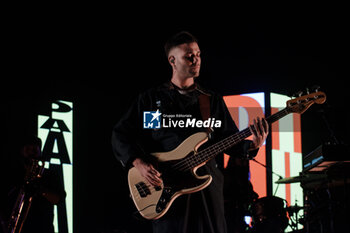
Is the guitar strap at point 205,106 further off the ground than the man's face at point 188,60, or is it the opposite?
the man's face at point 188,60

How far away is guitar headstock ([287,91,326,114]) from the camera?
2.57m

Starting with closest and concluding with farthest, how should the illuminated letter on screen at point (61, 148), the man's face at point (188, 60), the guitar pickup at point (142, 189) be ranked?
the guitar pickup at point (142, 189) < the man's face at point (188, 60) < the illuminated letter on screen at point (61, 148)

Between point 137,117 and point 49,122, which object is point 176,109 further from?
point 49,122

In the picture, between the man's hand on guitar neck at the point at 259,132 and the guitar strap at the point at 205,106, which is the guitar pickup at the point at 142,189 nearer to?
the guitar strap at the point at 205,106

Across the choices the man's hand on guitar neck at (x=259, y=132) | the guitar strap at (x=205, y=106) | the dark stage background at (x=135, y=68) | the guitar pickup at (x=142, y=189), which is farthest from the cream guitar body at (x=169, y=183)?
the dark stage background at (x=135, y=68)

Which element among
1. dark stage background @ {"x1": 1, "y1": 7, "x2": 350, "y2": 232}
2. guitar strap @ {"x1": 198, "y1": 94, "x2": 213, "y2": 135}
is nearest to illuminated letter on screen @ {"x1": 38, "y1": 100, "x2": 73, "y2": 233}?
dark stage background @ {"x1": 1, "y1": 7, "x2": 350, "y2": 232}

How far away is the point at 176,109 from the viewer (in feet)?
8.83

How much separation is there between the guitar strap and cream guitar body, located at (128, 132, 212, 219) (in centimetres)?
17

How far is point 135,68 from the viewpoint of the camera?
7.93 m

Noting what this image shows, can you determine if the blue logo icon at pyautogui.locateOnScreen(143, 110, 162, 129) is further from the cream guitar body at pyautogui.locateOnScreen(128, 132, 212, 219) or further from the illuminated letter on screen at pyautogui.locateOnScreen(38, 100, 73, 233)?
the illuminated letter on screen at pyautogui.locateOnScreen(38, 100, 73, 233)

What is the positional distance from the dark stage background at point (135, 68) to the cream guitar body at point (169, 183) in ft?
13.3

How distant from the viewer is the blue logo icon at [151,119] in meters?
2.67

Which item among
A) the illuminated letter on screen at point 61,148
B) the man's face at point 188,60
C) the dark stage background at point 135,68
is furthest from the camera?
the dark stage background at point 135,68

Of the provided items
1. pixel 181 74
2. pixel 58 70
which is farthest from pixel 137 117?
pixel 58 70
